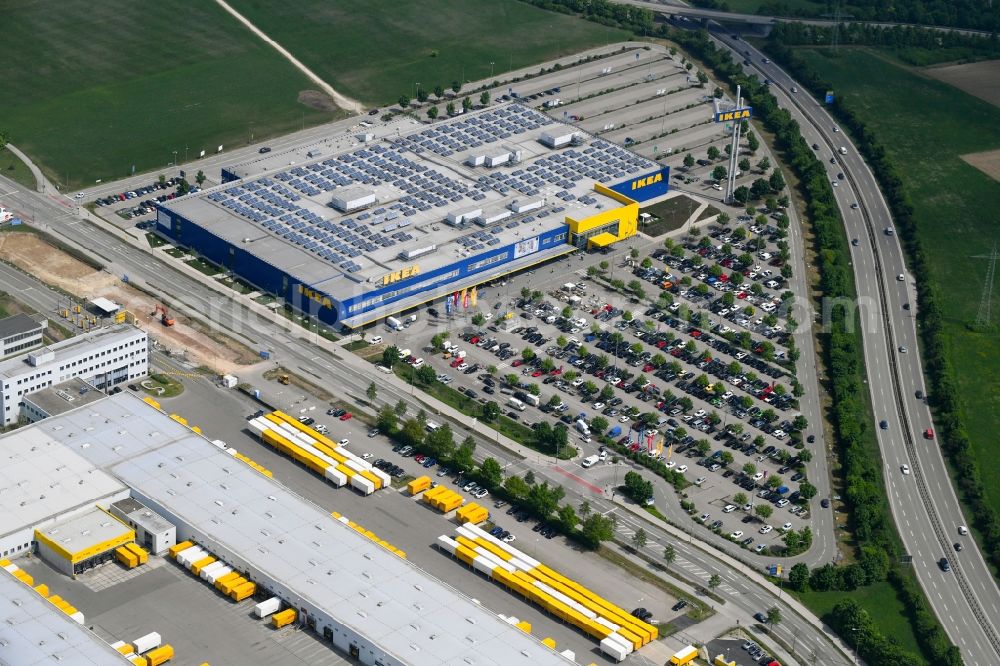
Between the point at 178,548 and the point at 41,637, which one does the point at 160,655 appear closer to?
the point at 41,637

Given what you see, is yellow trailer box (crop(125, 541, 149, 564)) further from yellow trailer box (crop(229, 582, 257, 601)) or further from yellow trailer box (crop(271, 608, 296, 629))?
yellow trailer box (crop(271, 608, 296, 629))

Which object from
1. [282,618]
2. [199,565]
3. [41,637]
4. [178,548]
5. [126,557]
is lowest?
[126,557]

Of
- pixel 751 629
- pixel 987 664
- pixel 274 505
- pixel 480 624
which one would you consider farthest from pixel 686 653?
pixel 274 505

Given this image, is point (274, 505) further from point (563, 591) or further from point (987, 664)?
point (987, 664)

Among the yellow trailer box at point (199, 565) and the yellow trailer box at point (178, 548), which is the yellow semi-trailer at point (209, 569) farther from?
the yellow trailer box at point (178, 548)

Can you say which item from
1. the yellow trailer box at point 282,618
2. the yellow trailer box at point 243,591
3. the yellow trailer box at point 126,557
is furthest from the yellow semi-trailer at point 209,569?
the yellow trailer box at point 282,618

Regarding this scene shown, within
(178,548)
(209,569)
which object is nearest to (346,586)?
(209,569)

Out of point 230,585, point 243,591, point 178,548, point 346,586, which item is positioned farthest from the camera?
point 178,548
